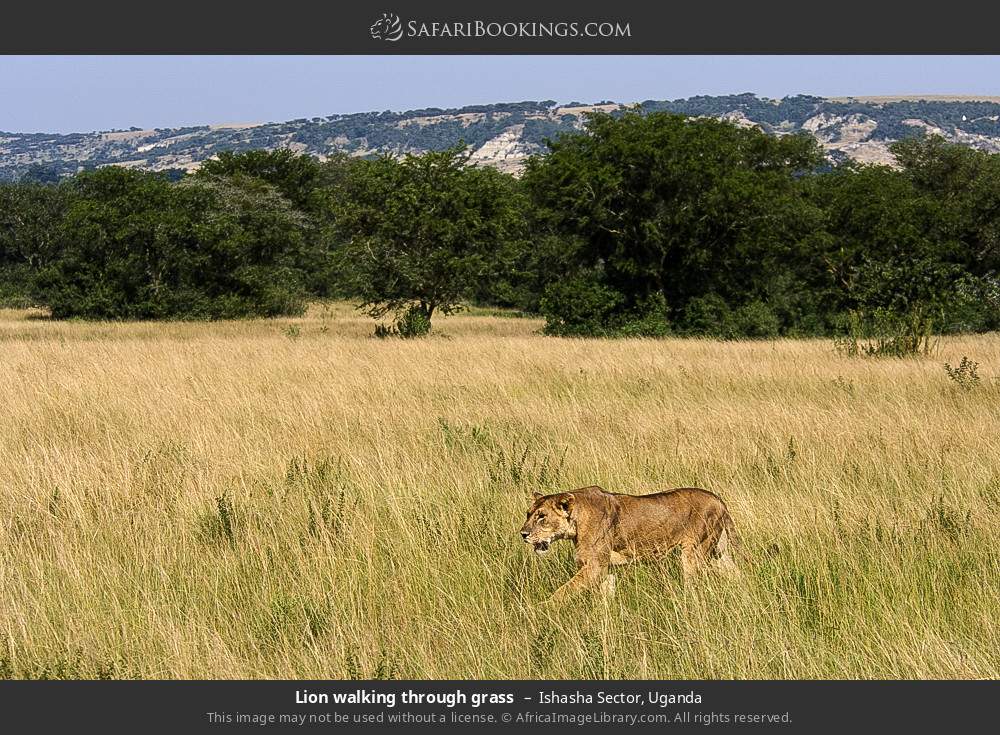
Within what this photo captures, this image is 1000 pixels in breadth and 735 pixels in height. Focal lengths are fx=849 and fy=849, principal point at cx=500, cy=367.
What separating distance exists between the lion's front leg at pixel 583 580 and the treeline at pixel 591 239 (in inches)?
615

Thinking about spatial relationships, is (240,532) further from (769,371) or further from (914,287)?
(914,287)

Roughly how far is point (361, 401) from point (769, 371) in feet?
20.2

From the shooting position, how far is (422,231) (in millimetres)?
23219

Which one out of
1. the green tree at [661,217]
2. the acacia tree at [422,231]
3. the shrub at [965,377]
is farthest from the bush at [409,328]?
the shrub at [965,377]

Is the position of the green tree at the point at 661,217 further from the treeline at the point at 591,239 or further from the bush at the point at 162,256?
the bush at the point at 162,256

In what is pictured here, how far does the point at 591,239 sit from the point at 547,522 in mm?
24647

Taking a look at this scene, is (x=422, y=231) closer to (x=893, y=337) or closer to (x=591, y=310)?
(x=591, y=310)

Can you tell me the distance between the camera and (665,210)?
26500 mm

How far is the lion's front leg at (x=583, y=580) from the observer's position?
4.11 metres

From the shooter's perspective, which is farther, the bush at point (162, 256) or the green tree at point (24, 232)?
the green tree at point (24, 232)

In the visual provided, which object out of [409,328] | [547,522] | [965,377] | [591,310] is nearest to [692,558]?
[547,522]

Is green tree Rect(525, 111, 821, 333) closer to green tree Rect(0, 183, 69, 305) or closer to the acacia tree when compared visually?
the acacia tree

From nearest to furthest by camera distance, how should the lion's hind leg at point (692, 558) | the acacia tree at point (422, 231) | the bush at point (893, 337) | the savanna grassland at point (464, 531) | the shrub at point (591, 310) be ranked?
the savanna grassland at point (464, 531) < the lion's hind leg at point (692, 558) < the bush at point (893, 337) < the acacia tree at point (422, 231) < the shrub at point (591, 310)
